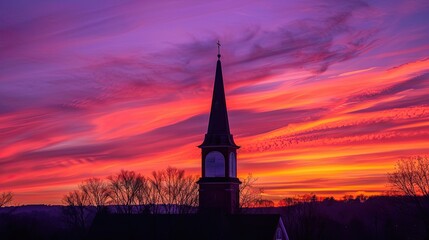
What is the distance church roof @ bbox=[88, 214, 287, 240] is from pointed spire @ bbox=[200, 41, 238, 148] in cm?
829

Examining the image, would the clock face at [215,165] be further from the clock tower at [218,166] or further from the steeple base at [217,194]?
the steeple base at [217,194]

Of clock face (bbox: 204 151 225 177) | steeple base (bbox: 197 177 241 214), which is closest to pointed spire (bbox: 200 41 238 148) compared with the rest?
clock face (bbox: 204 151 225 177)

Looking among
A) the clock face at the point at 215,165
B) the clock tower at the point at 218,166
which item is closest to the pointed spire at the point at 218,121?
the clock tower at the point at 218,166

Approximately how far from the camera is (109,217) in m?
74.8

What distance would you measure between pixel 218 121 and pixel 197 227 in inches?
489

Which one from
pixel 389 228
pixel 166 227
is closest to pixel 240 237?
pixel 166 227

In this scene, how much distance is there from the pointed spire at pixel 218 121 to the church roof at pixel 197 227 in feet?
27.2

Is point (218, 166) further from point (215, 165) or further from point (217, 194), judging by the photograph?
Result: point (217, 194)

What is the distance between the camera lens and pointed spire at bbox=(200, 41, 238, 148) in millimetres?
72062

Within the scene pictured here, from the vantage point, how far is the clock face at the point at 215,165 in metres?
71.6

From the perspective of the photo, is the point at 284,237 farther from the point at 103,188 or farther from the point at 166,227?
the point at 103,188

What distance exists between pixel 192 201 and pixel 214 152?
6373 millimetres

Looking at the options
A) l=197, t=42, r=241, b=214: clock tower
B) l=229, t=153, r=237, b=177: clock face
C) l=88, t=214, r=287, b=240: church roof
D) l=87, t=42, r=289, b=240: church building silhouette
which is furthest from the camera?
l=229, t=153, r=237, b=177: clock face

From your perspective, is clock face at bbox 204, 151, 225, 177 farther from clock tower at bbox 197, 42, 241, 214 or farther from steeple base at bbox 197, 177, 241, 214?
steeple base at bbox 197, 177, 241, 214
